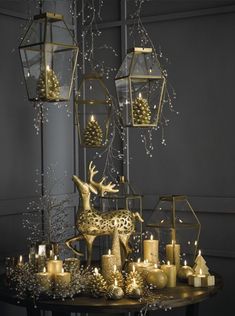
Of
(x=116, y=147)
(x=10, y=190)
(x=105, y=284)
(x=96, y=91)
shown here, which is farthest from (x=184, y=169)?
(x=105, y=284)

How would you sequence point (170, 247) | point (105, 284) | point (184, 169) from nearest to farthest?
point (105, 284), point (170, 247), point (184, 169)

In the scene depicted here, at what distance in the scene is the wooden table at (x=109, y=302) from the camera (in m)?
3.11

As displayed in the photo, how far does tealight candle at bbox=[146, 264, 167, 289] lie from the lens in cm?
335

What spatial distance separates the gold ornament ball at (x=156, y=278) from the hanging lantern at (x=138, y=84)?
2.48 feet

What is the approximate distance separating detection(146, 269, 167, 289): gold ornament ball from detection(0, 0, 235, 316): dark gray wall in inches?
43.0

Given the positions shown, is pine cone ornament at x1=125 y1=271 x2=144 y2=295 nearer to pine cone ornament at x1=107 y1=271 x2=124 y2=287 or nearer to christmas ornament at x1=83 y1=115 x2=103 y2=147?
pine cone ornament at x1=107 y1=271 x2=124 y2=287

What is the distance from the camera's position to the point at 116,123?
15.9 feet

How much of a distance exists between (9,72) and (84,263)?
134 centimetres

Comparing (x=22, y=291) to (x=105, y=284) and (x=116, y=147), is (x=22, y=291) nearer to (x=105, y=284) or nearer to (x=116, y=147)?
(x=105, y=284)

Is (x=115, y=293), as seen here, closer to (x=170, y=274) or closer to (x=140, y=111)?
(x=170, y=274)

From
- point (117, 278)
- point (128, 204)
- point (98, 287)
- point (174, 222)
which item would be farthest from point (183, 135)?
point (98, 287)

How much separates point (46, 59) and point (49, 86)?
4.8 inches

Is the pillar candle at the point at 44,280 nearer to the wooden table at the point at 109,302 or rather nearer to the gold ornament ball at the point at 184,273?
the wooden table at the point at 109,302

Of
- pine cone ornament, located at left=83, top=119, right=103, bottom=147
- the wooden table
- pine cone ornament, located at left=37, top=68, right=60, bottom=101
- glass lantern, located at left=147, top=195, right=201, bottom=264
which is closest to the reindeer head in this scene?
pine cone ornament, located at left=83, top=119, right=103, bottom=147
